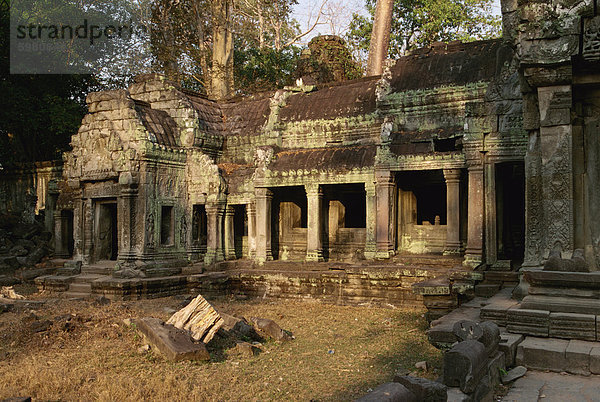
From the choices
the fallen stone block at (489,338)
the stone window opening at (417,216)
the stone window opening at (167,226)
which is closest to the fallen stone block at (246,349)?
the fallen stone block at (489,338)

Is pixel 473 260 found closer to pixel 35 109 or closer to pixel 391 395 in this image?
pixel 391 395

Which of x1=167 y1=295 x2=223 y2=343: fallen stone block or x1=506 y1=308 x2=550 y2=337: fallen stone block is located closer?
x1=506 y1=308 x2=550 y2=337: fallen stone block

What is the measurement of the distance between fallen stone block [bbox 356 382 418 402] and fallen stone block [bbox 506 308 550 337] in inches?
115

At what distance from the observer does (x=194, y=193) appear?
15.5 metres

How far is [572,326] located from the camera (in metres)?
5.97

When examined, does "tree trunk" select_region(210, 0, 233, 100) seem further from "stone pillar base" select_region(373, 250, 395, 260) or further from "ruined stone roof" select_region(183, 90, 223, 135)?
"stone pillar base" select_region(373, 250, 395, 260)

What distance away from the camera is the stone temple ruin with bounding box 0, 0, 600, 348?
7.17 meters

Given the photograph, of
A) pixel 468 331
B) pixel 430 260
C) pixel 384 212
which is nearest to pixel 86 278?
pixel 384 212

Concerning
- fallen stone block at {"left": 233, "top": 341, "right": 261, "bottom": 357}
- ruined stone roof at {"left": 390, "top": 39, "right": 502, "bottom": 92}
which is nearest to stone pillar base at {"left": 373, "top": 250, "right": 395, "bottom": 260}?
ruined stone roof at {"left": 390, "top": 39, "right": 502, "bottom": 92}

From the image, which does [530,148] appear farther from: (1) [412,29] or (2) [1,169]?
(2) [1,169]

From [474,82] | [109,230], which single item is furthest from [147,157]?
[474,82]

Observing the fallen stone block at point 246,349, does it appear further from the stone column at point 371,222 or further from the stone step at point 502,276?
the stone column at point 371,222

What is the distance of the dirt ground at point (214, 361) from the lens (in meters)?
5.82

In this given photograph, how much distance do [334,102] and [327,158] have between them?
2.26m
